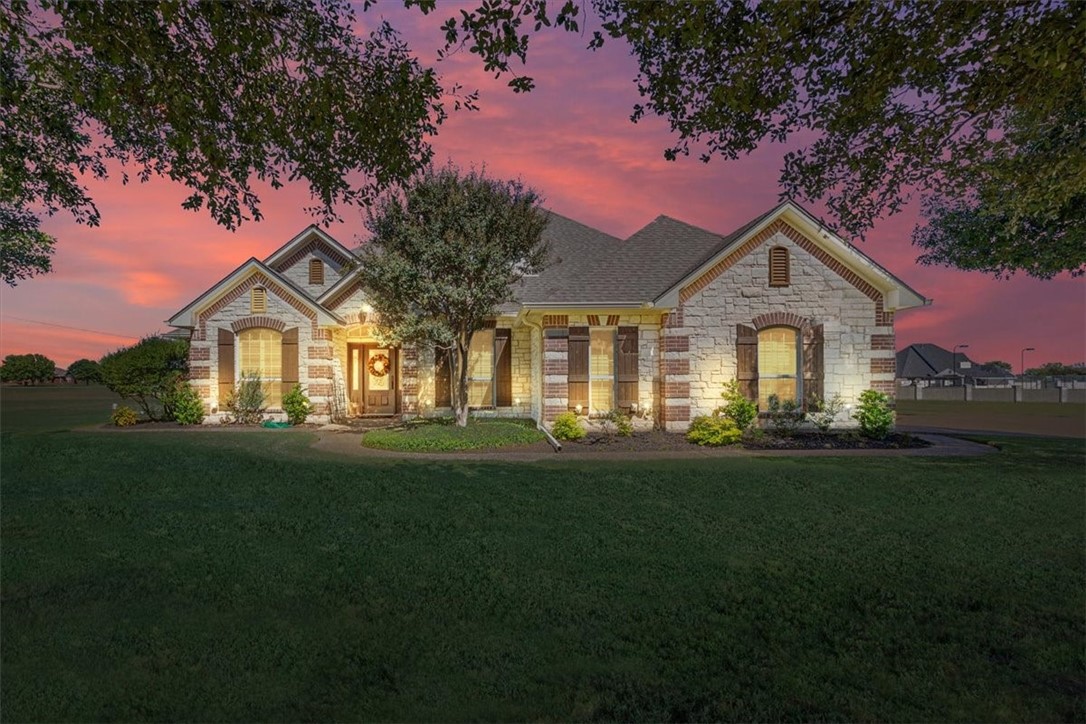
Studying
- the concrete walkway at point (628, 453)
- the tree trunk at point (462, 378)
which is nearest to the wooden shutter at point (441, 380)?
the tree trunk at point (462, 378)

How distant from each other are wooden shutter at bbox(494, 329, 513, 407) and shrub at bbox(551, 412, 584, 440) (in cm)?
445

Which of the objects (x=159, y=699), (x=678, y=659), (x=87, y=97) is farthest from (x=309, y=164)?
(x=678, y=659)

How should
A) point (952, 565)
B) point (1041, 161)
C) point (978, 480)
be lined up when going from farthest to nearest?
1. point (978, 480)
2. point (1041, 161)
3. point (952, 565)

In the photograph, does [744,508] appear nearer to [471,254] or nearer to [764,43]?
[764,43]

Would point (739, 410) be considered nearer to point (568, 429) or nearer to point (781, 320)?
point (781, 320)

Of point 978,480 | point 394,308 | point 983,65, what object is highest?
point 983,65

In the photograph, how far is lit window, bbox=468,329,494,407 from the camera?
761 inches

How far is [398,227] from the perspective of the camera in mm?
14930

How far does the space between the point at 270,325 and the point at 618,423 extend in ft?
40.9

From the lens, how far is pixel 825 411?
51.9ft

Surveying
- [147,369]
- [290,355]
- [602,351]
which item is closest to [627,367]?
[602,351]

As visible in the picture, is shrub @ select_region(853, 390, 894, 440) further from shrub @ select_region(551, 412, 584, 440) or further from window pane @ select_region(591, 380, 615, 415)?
shrub @ select_region(551, 412, 584, 440)

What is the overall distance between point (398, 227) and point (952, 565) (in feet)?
44.1

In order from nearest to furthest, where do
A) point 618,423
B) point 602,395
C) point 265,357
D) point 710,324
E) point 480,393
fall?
point 618,423, point 710,324, point 602,395, point 480,393, point 265,357
